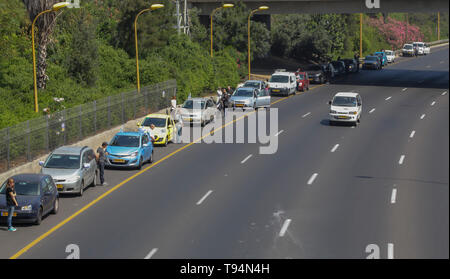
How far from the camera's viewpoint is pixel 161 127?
125 feet

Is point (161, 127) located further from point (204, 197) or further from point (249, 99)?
point (249, 99)

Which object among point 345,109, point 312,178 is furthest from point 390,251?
point 345,109

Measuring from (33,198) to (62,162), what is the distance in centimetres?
474

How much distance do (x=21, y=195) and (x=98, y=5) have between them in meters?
43.7

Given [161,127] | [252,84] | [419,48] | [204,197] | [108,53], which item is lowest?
[204,197]

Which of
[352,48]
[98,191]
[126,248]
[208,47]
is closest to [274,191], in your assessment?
[98,191]

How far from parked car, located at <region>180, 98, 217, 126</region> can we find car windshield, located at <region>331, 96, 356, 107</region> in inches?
283

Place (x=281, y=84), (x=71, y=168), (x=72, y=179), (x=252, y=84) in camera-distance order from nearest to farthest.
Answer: (x=72, y=179), (x=71, y=168), (x=252, y=84), (x=281, y=84)

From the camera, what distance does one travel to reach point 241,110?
1982 inches

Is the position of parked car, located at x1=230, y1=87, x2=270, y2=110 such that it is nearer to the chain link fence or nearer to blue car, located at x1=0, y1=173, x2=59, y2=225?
the chain link fence

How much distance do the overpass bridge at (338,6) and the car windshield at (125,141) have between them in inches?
1399

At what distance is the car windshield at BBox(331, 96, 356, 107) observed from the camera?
44088 mm

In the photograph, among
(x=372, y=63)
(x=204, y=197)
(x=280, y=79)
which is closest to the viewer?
(x=204, y=197)

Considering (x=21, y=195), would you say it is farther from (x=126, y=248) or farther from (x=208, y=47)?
(x=208, y=47)
